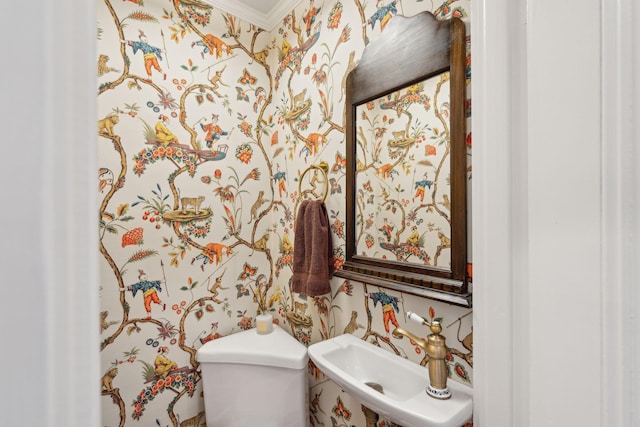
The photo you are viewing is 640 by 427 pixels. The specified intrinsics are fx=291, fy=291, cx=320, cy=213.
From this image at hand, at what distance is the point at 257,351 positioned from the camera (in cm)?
122

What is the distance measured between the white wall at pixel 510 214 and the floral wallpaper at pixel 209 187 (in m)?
0.40

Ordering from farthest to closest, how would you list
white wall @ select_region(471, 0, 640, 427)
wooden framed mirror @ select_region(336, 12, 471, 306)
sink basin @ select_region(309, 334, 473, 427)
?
wooden framed mirror @ select_region(336, 12, 471, 306) → sink basin @ select_region(309, 334, 473, 427) → white wall @ select_region(471, 0, 640, 427)

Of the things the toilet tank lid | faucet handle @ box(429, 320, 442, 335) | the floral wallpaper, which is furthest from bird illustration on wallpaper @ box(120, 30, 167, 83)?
faucet handle @ box(429, 320, 442, 335)

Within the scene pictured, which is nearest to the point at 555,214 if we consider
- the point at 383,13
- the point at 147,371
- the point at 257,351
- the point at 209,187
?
the point at 383,13

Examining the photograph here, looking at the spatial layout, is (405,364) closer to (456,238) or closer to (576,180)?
(456,238)

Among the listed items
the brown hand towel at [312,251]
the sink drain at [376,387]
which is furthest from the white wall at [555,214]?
the brown hand towel at [312,251]

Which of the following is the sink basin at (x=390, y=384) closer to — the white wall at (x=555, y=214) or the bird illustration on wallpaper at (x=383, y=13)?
the white wall at (x=555, y=214)

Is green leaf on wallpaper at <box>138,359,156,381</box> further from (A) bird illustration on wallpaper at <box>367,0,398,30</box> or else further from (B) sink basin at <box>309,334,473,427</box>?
(A) bird illustration on wallpaper at <box>367,0,398,30</box>

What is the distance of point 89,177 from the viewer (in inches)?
7.2

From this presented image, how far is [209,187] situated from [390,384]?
1.08 m

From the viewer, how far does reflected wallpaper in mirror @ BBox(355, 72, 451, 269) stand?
84 centimetres

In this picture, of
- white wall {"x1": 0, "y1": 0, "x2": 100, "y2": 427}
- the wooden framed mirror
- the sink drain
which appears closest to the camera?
white wall {"x1": 0, "y1": 0, "x2": 100, "y2": 427}

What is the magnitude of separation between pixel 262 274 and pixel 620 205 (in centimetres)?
137

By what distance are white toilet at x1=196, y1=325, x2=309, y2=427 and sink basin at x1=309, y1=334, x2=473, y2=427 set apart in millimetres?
222
